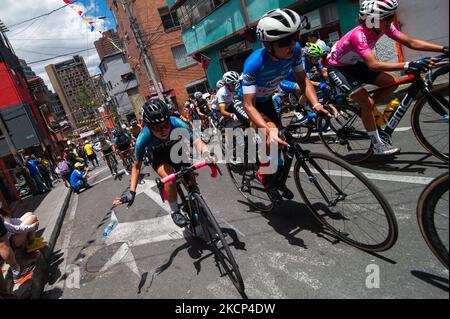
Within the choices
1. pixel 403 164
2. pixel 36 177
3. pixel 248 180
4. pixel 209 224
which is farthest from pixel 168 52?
pixel 209 224

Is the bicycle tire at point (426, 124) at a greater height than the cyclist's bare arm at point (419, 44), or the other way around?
the cyclist's bare arm at point (419, 44)

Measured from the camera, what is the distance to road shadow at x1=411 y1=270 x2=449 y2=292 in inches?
93.1

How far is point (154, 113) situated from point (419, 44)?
3386 millimetres

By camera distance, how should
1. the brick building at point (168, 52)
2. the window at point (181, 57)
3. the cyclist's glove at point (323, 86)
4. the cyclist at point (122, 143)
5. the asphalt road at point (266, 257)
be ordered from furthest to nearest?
the window at point (181, 57) < the brick building at point (168, 52) < the cyclist at point (122, 143) < the cyclist's glove at point (323, 86) < the asphalt road at point (266, 257)

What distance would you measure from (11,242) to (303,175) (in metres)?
4.99

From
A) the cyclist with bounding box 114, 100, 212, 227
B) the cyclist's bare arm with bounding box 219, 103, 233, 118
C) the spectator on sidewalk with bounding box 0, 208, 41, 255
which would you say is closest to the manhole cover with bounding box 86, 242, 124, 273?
the spectator on sidewalk with bounding box 0, 208, 41, 255

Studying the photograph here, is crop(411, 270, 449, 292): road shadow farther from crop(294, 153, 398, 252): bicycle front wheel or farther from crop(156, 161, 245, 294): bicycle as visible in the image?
crop(156, 161, 245, 294): bicycle

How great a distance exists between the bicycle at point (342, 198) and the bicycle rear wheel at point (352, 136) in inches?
76.7

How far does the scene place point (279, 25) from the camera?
3.15 metres

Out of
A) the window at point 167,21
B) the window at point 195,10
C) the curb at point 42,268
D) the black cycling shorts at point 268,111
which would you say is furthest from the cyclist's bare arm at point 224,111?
the window at point 167,21

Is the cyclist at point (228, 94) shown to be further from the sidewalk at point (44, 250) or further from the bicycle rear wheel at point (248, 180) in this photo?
the sidewalk at point (44, 250)

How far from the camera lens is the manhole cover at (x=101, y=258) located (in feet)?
15.8
